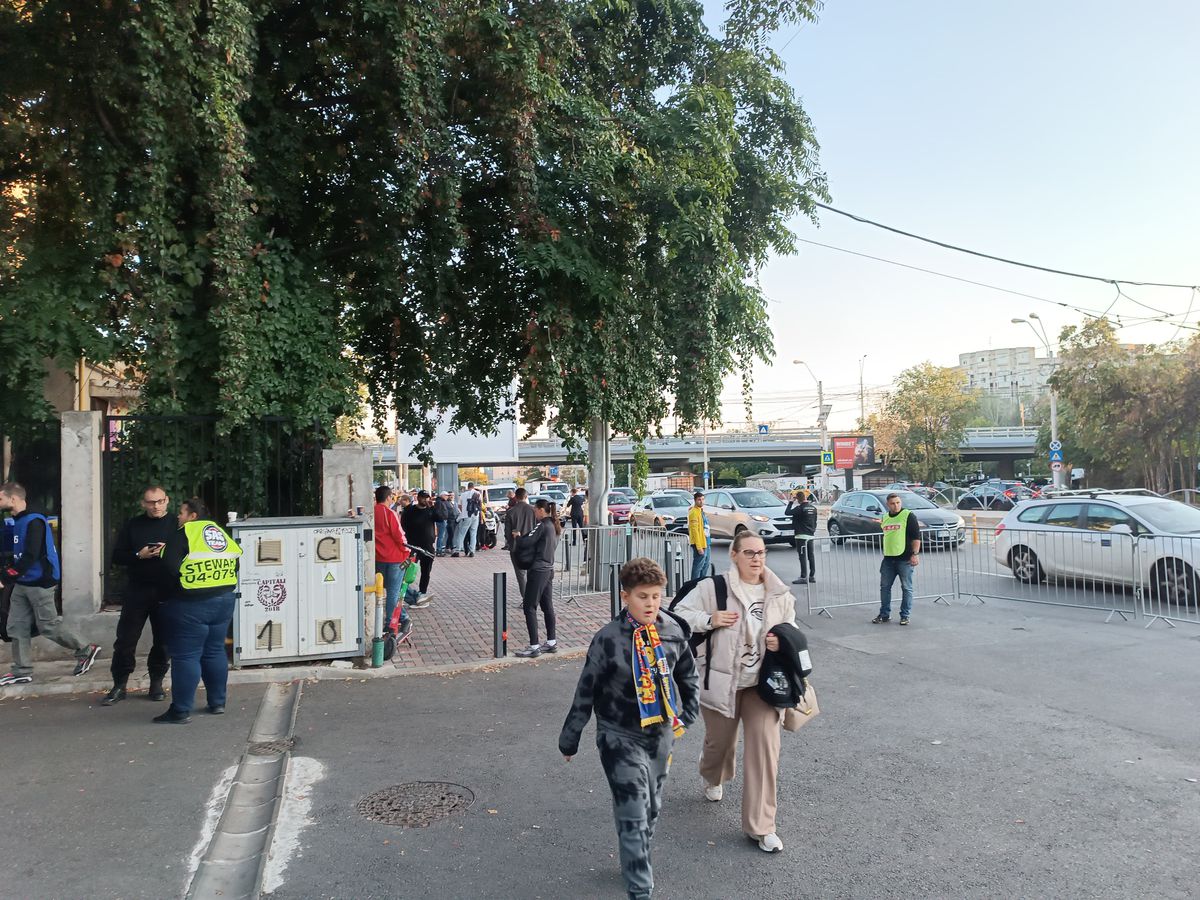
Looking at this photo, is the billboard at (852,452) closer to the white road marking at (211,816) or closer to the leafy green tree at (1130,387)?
the leafy green tree at (1130,387)

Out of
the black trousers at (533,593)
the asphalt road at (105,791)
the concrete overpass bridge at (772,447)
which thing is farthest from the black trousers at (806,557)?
the concrete overpass bridge at (772,447)

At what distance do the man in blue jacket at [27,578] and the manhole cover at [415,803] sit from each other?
14.1 feet

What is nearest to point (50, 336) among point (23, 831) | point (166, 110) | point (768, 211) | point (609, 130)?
point (166, 110)

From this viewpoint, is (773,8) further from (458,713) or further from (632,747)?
(632,747)

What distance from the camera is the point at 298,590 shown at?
7.96 m

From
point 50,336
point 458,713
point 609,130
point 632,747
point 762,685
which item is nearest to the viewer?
point 632,747

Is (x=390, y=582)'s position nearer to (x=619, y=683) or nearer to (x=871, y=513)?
(x=619, y=683)

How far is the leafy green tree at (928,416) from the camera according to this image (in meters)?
49.5

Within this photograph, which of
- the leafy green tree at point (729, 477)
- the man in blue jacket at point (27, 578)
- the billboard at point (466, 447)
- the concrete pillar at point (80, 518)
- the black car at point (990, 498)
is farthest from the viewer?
the leafy green tree at point (729, 477)

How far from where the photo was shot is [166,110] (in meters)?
7.34

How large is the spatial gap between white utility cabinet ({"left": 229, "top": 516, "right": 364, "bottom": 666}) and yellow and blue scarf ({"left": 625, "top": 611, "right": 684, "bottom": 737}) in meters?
4.97

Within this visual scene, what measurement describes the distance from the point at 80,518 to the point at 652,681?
6.93 metres

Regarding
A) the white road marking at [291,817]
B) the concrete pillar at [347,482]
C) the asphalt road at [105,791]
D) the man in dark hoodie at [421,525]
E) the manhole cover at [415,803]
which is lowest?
the manhole cover at [415,803]

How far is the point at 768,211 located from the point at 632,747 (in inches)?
406
